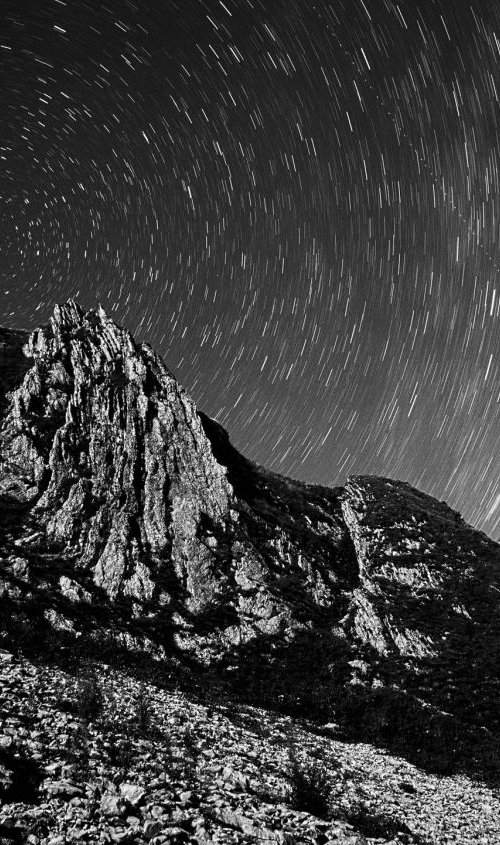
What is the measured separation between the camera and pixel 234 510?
5050 centimetres

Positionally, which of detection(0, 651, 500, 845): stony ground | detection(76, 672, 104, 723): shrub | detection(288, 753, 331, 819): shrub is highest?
detection(288, 753, 331, 819): shrub

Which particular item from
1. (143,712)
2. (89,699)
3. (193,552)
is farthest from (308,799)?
(193,552)

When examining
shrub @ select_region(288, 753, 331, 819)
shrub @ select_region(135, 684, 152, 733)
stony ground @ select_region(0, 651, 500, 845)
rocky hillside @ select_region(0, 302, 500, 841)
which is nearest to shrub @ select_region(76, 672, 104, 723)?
stony ground @ select_region(0, 651, 500, 845)

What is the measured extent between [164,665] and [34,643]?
29.3 feet

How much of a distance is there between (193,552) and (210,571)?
2.80 meters

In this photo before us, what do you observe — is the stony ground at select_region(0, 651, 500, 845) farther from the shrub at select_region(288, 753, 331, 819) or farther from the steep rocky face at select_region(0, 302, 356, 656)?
the steep rocky face at select_region(0, 302, 356, 656)

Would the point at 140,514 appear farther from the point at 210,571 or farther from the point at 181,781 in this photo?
the point at 181,781

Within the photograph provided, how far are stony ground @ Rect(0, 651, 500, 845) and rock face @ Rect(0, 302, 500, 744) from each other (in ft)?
38.1

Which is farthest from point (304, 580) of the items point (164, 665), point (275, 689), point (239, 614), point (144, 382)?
point (144, 382)

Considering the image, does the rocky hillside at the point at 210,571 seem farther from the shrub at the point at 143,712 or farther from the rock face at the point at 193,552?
the shrub at the point at 143,712

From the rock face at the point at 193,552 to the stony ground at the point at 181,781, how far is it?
38.1 feet

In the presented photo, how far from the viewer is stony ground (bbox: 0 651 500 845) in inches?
316

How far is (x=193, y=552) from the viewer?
1725 inches

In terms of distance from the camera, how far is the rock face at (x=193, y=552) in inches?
1313
